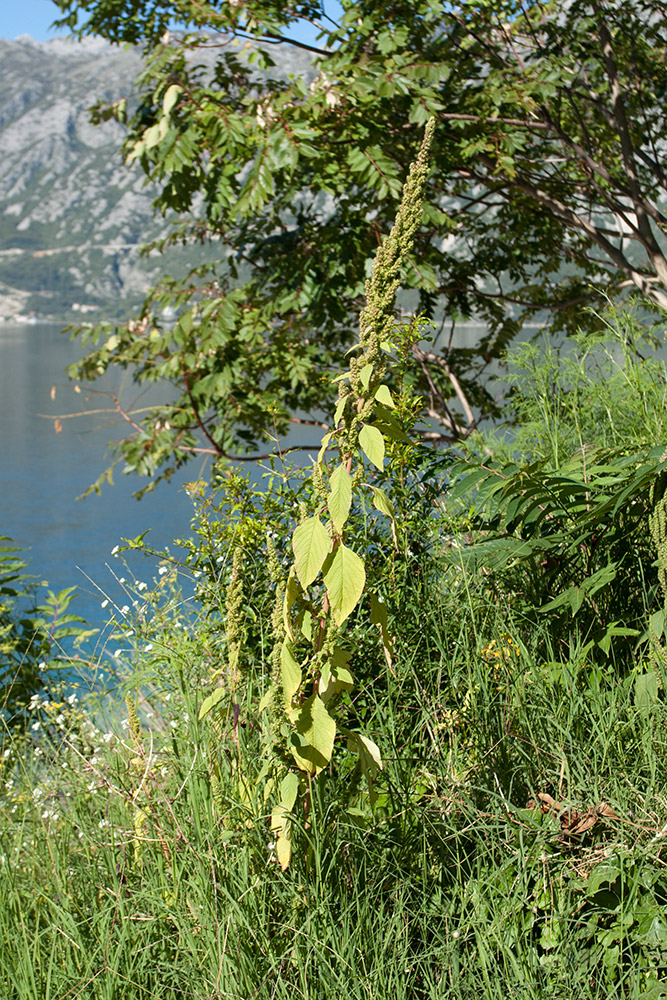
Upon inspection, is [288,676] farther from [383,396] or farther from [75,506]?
[75,506]

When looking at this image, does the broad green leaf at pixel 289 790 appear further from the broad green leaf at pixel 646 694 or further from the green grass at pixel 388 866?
the broad green leaf at pixel 646 694

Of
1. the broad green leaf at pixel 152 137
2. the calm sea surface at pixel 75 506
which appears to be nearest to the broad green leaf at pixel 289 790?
the calm sea surface at pixel 75 506

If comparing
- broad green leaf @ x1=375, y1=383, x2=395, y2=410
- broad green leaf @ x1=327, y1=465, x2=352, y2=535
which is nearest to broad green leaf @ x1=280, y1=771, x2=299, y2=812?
broad green leaf @ x1=327, y1=465, x2=352, y2=535

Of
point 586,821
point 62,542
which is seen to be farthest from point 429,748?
point 62,542

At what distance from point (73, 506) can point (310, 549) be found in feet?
47.8

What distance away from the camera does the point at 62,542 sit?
12.4 m

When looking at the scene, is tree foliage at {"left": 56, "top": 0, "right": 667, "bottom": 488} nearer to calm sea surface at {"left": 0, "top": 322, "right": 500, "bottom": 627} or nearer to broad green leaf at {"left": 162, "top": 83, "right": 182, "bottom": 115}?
broad green leaf at {"left": 162, "top": 83, "right": 182, "bottom": 115}

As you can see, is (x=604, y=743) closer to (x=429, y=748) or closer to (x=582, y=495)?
(x=429, y=748)

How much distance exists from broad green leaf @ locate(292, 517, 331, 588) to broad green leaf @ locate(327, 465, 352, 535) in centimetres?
4

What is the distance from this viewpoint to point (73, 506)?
50.0 ft

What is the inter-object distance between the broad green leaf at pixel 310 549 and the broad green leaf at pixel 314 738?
1.05 feet

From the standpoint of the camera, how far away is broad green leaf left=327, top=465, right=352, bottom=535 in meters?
1.63

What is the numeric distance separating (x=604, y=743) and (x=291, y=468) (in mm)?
1738

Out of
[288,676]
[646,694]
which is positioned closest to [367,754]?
[288,676]
